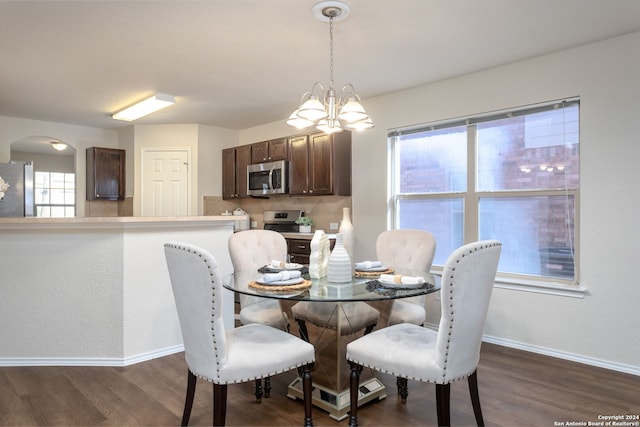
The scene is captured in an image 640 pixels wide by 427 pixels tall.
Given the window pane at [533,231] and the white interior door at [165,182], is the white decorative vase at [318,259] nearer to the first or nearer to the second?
the window pane at [533,231]

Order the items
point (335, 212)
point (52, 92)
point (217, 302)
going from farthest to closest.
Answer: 1. point (335, 212)
2. point (52, 92)
3. point (217, 302)

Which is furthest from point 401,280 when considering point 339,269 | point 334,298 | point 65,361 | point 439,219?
point 65,361

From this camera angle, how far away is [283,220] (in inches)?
217

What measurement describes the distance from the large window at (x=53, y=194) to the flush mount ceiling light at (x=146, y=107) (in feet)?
11.8

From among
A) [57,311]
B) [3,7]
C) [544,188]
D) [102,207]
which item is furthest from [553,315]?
[102,207]

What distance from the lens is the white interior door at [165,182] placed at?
5816 mm

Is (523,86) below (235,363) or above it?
above

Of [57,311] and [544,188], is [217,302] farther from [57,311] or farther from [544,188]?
[544,188]

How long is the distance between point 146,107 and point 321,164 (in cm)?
211

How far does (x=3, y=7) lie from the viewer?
8.20 feet

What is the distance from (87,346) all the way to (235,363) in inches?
72.9

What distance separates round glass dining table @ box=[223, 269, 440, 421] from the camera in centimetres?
199

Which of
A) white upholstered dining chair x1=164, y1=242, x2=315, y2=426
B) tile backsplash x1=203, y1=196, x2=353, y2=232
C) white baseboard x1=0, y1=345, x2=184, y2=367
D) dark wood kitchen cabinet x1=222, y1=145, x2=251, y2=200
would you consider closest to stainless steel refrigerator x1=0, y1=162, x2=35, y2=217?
white baseboard x1=0, y1=345, x2=184, y2=367

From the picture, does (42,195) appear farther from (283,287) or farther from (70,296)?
(283,287)
